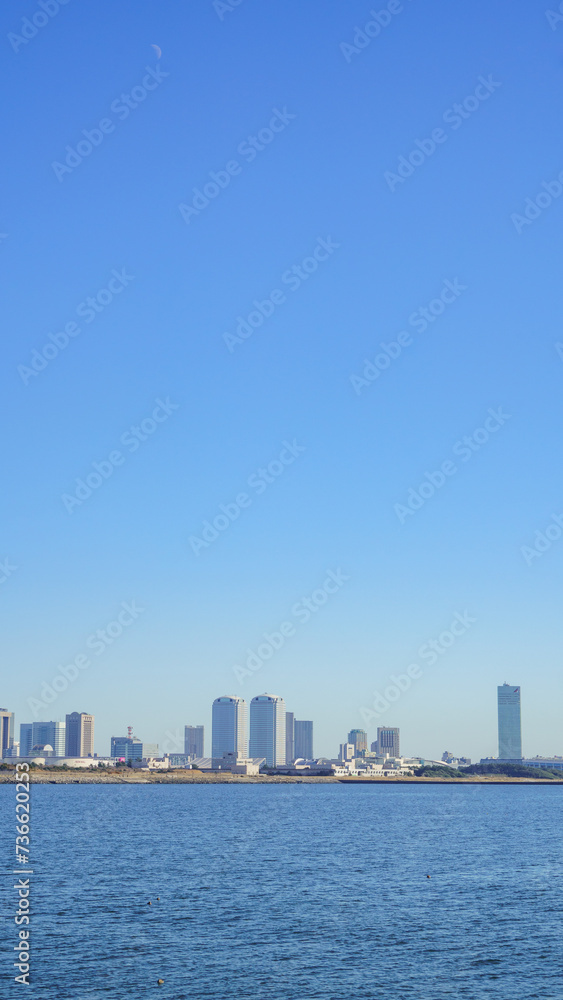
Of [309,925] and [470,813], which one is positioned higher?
[309,925]

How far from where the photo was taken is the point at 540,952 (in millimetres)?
Answer: 43781

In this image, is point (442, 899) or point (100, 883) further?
point (100, 883)

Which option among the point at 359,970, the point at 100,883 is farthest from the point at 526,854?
the point at 359,970

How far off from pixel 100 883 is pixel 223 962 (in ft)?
75.9

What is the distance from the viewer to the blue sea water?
125 feet

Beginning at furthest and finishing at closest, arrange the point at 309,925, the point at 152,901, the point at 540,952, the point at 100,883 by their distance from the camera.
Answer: the point at 100,883 < the point at 152,901 < the point at 309,925 < the point at 540,952

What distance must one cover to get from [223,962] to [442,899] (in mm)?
20772

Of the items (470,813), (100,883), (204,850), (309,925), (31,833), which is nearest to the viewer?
(309,925)

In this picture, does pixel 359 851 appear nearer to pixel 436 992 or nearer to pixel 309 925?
pixel 309 925

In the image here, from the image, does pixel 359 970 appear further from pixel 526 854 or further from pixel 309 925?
pixel 526 854

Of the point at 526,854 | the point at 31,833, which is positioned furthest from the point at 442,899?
the point at 31,833

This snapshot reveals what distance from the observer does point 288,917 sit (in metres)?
50.5

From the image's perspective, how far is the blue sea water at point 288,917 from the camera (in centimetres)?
3812

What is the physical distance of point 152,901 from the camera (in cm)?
5478
